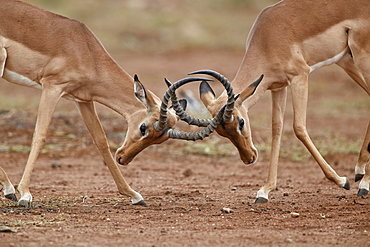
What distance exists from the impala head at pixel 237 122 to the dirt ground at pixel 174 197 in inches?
27.1

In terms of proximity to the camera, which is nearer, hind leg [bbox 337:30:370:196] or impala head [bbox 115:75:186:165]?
impala head [bbox 115:75:186:165]

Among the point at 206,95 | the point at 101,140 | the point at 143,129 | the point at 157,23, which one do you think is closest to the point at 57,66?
the point at 101,140

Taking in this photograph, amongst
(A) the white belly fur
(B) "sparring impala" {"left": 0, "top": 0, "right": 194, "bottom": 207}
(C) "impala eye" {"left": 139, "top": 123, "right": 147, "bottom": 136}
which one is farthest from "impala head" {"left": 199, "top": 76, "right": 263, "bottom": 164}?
(A) the white belly fur

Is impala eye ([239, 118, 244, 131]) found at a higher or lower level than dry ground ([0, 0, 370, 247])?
higher

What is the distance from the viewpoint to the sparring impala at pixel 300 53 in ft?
25.0

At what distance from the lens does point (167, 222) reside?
6340 mm

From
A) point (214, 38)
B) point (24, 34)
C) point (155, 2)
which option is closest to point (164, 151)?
point (24, 34)

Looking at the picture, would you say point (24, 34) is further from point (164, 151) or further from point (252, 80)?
point (164, 151)

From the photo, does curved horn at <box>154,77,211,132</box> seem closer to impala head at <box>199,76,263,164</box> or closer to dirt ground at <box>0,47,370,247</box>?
impala head at <box>199,76,263,164</box>

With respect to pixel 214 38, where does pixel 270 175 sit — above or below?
below

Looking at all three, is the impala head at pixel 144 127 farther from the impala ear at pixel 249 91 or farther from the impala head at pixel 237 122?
the impala ear at pixel 249 91

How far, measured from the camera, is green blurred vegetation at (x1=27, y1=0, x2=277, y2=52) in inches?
977

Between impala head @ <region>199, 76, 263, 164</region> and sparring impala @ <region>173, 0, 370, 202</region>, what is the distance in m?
0.03

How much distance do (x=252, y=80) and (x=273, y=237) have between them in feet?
8.08
